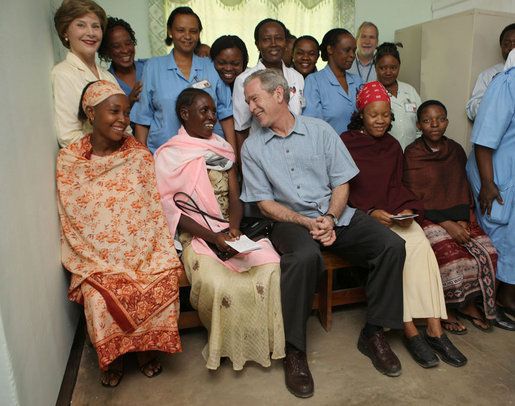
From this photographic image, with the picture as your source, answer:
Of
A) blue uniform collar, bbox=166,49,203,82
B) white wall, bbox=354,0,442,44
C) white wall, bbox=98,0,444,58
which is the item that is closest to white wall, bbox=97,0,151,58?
white wall, bbox=98,0,444,58

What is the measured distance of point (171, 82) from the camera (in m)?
2.87

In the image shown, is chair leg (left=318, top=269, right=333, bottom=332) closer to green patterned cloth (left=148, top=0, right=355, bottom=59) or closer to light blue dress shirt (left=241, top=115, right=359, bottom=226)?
light blue dress shirt (left=241, top=115, right=359, bottom=226)

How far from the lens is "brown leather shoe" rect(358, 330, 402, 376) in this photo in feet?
7.10

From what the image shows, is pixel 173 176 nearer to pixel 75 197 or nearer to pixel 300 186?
pixel 75 197

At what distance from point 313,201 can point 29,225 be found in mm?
1600

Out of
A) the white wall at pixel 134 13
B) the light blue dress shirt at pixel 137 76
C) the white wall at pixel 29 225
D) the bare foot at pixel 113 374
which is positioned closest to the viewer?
the white wall at pixel 29 225

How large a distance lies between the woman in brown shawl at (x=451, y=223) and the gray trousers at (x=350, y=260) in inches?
21.3

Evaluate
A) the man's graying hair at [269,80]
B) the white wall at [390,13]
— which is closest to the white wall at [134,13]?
the white wall at [390,13]

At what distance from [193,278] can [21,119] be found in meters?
1.15

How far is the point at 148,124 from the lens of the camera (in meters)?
2.89

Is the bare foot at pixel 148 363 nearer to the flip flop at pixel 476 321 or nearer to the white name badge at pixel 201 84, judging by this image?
the white name badge at pixel 201 84

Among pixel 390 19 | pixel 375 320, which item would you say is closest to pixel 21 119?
pixel 375 320

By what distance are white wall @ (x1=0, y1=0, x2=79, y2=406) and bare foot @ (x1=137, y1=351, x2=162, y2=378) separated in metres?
0.40

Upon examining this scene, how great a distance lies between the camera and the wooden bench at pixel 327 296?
8.26 feet
